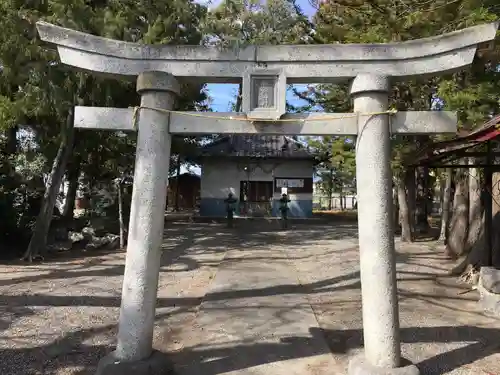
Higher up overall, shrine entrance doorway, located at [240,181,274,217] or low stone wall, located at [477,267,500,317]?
shrine entrance doorway, located at [240,181,274,217]

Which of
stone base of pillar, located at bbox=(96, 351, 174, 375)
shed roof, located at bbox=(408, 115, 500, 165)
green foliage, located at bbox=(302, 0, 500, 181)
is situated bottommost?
stone base of pillar, located at bbox=(96, 351, 174, 375)

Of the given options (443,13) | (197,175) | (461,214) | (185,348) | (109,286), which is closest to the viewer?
(185,348)

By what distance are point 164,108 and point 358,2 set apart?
6.15 metres

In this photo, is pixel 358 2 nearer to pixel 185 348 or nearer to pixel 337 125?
pixel 337 125

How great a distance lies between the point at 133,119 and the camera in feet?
15.7

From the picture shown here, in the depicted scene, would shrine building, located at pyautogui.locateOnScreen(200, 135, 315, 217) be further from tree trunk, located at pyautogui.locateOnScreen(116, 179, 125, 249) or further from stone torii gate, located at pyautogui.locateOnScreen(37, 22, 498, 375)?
stone torii gate, located at pyautogui.locateOnScreen(37, 22, 498, 375)

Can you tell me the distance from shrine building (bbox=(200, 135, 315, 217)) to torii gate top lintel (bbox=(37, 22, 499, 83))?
21941mm

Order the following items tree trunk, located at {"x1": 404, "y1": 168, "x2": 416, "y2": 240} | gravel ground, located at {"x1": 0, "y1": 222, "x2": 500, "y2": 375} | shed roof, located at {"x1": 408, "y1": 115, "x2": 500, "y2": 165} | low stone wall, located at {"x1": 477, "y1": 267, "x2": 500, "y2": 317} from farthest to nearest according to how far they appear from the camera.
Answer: tree trunk, located at {"x1": 404, "y1": 168, "x2": 416, "y2": 240}
low stone wall, located at {"x1": 477, "y1": 267, "x2": 500, "y2": 317}
shed roof, located at {"x1": 408, "y1": 115, "x2": 500, "y2": 165}
gravel ground, located at {"x1": 0, "y1": 222, "x2": 500, "y2": 375}

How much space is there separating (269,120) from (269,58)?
26.1 inches

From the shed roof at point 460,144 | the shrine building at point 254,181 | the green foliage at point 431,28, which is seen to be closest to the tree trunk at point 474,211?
the green foliage at point 431,28

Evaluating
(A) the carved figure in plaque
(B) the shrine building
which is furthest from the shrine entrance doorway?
(A) the carved figure in plaque

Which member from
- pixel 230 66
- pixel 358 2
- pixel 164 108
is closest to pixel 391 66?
pixel 230 66

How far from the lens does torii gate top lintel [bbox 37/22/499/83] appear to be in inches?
184

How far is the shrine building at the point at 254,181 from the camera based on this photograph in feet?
88.7
